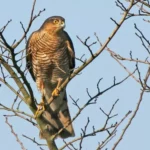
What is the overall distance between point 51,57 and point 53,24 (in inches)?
21.3

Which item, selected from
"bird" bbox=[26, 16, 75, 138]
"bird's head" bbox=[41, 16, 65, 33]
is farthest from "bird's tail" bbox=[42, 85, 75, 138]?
"bird's head" bbox=[41, 16, 65, 33]

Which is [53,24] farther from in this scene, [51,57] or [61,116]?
[61,116]

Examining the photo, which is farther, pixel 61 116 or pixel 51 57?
pixel 51 57

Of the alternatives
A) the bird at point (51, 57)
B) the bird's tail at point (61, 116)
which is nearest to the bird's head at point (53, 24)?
the bird at point (51, 57)

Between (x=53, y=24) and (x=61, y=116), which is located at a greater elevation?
(x=53, y=24)

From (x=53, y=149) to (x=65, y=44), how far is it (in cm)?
298

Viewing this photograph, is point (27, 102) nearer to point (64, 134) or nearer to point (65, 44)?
point (64, 134)

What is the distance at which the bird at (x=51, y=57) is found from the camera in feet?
27.1

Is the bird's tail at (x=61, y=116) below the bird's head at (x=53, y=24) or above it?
below

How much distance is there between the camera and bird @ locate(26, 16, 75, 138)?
827cm

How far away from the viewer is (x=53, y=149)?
583 cm

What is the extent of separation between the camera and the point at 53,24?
8438 mm

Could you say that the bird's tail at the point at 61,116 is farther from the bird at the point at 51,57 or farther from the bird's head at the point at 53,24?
the bird's head at the point at 53,24

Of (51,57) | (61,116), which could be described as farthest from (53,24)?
(61,116)
